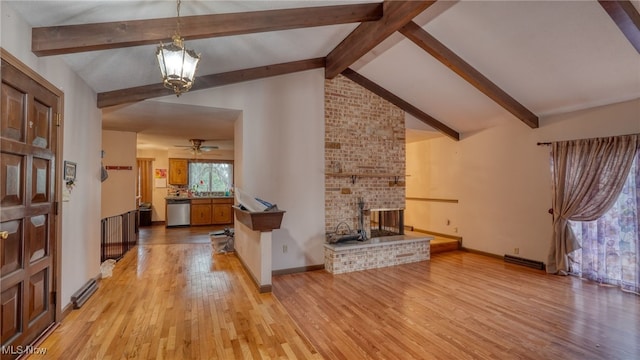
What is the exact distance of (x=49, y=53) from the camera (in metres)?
2.33

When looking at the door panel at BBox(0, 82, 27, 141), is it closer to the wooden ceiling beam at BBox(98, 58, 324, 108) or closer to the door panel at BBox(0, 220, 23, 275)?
the door panel at BBox(0, 220, 23, 275)

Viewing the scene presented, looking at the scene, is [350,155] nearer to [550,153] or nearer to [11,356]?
[550,153]

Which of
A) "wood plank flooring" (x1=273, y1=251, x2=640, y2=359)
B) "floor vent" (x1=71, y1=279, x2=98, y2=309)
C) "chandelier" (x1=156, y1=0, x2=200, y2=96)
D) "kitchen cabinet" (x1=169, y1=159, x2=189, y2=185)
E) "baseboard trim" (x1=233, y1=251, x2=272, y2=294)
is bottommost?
"wood plank flooring" (x1=273, y1=251, x2=640, y2=359)

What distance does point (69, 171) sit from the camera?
9.70 ft

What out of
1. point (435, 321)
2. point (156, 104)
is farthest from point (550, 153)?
point (156, 104)

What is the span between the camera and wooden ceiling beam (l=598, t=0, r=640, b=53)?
8.55 feet

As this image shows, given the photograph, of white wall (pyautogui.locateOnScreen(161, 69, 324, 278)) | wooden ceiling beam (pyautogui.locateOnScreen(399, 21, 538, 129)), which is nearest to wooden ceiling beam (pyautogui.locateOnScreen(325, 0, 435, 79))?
wooden ceiling beam (pyautogui.locateOnScreen(399, 21, 538, 129))

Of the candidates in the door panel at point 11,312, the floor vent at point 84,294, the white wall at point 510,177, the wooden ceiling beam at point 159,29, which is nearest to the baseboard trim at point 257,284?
the floor vent at point 84,294

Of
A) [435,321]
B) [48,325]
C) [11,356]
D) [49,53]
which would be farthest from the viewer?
[435,321]

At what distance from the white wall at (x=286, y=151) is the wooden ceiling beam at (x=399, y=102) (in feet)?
2.27

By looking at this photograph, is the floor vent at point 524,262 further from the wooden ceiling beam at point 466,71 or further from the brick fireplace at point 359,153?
the wooden ceiling beam at point 466,71

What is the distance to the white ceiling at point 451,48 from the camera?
2594 millimetres

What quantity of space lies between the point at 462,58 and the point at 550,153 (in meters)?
2.22

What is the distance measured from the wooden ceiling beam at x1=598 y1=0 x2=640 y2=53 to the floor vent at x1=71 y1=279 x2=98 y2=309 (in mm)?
5848
